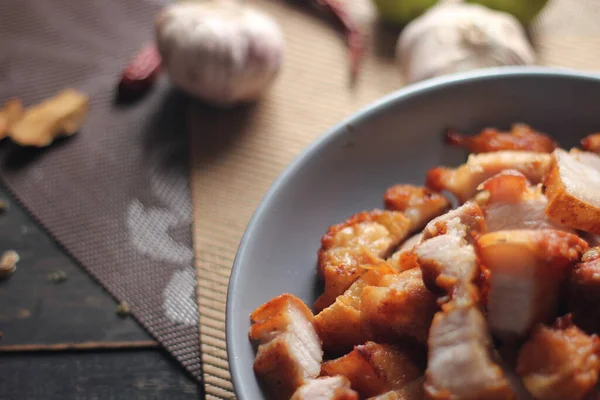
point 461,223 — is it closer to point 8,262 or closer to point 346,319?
point 346,319

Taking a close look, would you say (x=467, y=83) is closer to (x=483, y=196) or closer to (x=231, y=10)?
(x=483, y=196)

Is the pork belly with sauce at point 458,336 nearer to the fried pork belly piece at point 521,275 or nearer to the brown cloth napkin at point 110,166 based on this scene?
the fried pork belly piece at point 521,275

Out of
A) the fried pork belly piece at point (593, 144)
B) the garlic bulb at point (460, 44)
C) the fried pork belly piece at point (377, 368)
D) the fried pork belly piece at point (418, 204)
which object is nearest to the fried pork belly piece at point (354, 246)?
the fried pork belly piece at point (418, 204)

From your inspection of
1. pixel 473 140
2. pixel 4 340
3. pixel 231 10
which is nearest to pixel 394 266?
pixel 473 140

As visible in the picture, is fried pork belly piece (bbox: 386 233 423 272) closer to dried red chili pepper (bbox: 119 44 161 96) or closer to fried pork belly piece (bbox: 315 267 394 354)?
fried pork belly piece (bbox: 315 267 394 354)

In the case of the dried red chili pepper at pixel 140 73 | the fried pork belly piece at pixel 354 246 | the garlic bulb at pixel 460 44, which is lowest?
the dried red chili pepper at pixel 140 73
